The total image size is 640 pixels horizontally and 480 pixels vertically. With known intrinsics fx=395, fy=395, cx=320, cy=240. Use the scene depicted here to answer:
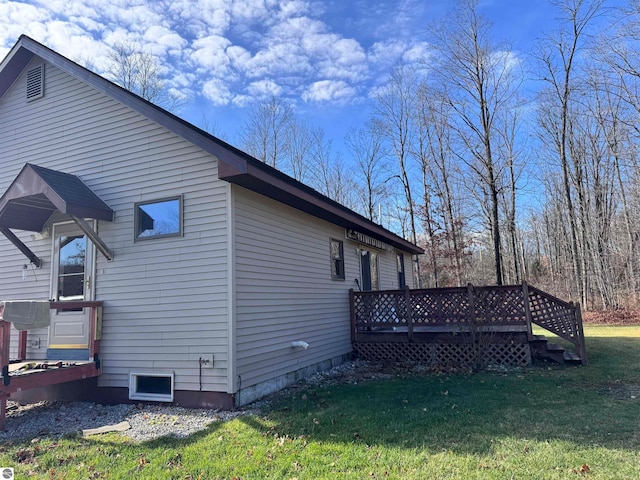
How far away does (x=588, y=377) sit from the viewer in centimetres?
687

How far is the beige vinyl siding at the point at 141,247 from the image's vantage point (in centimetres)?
589

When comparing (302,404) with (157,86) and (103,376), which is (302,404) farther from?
(157,86)

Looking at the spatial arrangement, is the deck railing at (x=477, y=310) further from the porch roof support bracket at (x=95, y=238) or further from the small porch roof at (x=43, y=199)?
the small porch roof at (x=43, y=199)

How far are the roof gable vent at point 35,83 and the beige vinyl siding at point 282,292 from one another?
16.4ft

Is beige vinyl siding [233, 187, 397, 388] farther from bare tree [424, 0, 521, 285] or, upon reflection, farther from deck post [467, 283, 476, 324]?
bare tree [424, 0, 521, 285]

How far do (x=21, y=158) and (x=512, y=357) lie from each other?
10741 millimetres

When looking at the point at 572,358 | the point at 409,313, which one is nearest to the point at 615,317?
the point at 572,358

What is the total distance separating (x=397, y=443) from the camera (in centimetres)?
404

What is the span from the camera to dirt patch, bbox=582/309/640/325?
681 inches

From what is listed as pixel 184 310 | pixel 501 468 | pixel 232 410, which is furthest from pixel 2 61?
pixel 501 468

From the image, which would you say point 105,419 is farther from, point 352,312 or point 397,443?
point 352,312

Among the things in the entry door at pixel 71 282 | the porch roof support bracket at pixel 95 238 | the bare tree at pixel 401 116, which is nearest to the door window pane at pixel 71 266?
the entry door at pixel 71 282

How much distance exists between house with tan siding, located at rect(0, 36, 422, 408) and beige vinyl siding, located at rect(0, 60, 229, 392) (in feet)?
0.07

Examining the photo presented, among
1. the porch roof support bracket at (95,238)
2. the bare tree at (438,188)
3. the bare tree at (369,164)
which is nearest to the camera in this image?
the porch roof support bracket at (95,238)
